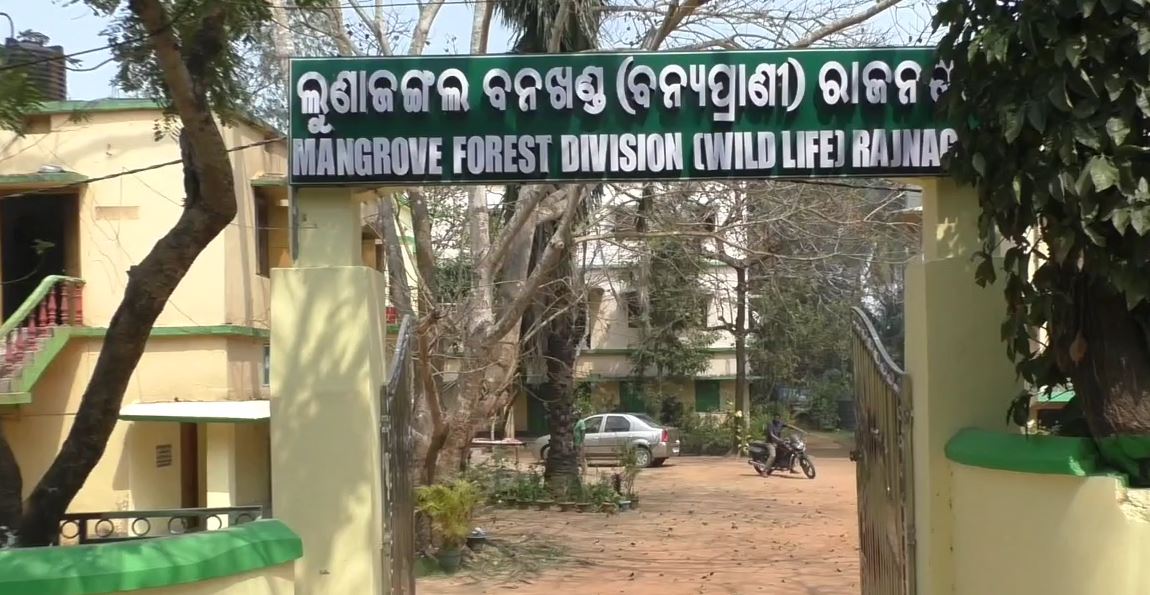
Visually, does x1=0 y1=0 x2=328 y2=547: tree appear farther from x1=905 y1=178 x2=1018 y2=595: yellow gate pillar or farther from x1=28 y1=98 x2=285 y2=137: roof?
x1=28 y1=98 x2=285 y2=137: roof

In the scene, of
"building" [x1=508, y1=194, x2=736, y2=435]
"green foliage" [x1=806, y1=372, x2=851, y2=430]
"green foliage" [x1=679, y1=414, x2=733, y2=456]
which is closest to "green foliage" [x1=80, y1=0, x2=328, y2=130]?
"green foliage" [x1=679, y1=414, x2=733, y2=456]

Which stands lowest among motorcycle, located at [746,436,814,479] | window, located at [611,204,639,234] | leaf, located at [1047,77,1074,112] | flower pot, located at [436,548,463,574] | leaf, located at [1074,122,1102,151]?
motorcycle, located at [746,436,814,479]

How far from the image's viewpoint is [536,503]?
18.3 metres

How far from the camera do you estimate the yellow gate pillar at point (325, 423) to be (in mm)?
5398

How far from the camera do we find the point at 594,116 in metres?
5.48

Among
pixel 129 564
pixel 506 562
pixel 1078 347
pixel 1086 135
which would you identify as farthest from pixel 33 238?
pixel 1086 135

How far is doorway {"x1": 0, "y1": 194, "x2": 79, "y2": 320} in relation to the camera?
13.8 metres

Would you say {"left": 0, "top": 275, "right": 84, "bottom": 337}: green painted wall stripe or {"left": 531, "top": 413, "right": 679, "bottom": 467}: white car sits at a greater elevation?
{"left": 0, "top": 275, "right": 84, "bottom": 337}: green painted wall stripe

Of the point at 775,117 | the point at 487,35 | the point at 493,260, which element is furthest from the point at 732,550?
the point at 775,117

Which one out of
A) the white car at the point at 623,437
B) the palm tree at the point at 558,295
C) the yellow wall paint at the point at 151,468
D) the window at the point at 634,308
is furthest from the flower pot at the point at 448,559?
the window at the point at 634,308

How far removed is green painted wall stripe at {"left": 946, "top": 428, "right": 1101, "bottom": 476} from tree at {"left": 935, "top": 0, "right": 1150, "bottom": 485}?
95 millimetres

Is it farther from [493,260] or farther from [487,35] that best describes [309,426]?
[487,35]

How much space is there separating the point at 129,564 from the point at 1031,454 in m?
3.47

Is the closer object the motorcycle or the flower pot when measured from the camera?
the flower pot
